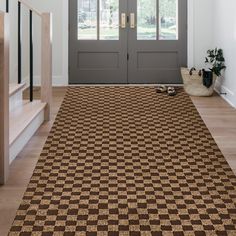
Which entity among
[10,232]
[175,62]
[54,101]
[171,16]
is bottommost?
[10,232]

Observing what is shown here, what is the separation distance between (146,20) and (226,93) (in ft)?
6.04

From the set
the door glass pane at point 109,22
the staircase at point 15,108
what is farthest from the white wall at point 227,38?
the staircase at point 15,108

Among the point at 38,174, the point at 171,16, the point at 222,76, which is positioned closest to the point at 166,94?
the point at 222,76

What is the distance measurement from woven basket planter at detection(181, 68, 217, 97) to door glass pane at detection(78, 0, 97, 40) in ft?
5.06

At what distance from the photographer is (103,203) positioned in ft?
11.7

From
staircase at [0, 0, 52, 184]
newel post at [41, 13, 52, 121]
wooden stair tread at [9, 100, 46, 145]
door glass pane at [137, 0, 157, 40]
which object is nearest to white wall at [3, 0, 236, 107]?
door glass pane at [137, 0, 157, 40]

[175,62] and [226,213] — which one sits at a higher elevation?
[175,62]

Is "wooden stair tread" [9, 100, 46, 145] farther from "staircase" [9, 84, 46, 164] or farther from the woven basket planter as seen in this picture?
the woven basket planter

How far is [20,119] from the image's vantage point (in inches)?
199

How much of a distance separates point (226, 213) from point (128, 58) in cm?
542

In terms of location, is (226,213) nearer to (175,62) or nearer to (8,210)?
(8,210)

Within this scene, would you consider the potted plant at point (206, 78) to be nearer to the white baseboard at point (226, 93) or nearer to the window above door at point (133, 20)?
the white baseboard at point (226, 93)

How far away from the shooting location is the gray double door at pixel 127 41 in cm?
848

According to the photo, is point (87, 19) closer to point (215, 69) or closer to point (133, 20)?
point (133, 20)
